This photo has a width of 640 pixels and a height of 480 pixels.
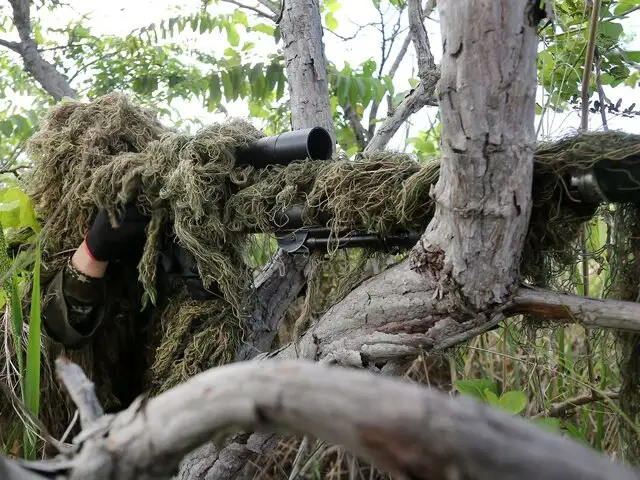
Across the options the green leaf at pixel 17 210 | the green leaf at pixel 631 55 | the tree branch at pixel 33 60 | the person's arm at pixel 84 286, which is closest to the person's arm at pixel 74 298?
the person's arm at pixel 84 286

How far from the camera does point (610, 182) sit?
96cm

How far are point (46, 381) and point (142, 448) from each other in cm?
127

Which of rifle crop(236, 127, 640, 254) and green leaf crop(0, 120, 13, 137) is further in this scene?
green leaf crop(0, 120, 13, 137)

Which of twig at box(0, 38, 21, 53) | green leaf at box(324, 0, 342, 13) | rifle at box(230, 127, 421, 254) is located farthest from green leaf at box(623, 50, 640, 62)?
twig at box(0, 38, 21, 53)

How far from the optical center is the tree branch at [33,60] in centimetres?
279

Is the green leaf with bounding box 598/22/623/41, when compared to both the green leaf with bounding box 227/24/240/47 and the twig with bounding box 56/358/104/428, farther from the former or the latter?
the green leaf with bounding box 227/24/240/47

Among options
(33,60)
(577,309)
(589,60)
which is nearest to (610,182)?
(577,309)

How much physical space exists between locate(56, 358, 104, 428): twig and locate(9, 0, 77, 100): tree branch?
7.95ft

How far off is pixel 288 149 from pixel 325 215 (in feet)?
0.59

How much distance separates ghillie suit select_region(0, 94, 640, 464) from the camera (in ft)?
3.64

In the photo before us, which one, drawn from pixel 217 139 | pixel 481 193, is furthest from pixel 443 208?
pixel 217 139

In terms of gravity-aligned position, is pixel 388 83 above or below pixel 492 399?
above

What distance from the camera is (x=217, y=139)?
137 centimetres

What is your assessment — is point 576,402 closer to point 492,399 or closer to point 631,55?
point 492,399
